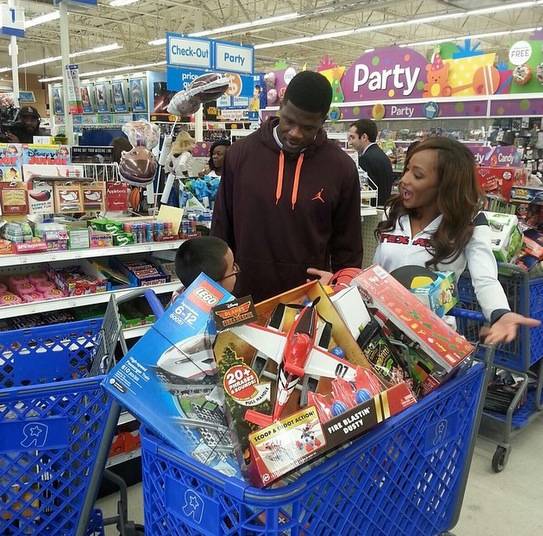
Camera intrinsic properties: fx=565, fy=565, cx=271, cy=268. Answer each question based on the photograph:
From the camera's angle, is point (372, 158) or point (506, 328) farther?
point (372, 158)

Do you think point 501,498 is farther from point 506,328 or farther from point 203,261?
point 203,261

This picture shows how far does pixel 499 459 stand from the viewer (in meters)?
2.86

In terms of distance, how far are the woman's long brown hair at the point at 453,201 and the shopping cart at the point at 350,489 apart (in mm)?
581

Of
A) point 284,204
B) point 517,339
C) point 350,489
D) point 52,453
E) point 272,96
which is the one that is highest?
point 272,96

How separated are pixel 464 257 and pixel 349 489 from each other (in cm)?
112

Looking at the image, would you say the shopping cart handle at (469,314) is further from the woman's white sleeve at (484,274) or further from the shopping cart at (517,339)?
the shopping cart at (517,339)

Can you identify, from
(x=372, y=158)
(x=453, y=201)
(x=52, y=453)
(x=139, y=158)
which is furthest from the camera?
(x=372, y=158)

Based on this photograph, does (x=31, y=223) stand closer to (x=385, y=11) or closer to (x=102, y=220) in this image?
(x=102, y=220)

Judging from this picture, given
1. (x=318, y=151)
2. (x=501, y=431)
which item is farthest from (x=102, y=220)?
(x=501, y=431)

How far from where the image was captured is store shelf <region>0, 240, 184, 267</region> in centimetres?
242

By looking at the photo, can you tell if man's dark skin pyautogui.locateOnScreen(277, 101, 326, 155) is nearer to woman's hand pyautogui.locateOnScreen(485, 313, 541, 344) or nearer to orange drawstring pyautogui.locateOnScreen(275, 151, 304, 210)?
orange drawstring pyautogui.locateOnScreen(275, 151, 304, 210)

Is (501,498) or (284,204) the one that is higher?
(284,204)

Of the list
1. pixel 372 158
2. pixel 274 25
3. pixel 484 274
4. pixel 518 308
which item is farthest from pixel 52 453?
pixel 274 25

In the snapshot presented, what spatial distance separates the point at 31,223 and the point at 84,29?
20443 millimetres
